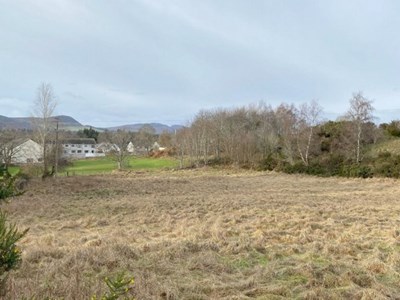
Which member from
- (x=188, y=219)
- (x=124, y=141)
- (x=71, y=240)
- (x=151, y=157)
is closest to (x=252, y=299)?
(x=71, y=240)

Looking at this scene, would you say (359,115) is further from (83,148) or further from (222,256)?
(83,148)

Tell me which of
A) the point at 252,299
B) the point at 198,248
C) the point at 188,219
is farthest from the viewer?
the point at 188,219

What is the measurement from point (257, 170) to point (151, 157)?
34.9 m

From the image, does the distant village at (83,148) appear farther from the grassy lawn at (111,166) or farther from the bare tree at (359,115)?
the bare tree at (359,115)

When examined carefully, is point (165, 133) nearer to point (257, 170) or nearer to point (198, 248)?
point (257, 170)

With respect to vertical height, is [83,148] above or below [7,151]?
below

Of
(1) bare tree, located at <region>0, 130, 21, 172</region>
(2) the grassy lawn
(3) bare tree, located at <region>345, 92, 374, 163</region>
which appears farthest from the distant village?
(3) bare tree, located at <region>345, 92, 374, 163</region>

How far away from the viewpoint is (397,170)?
105 ft

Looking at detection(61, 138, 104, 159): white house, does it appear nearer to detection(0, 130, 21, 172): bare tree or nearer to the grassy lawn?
the grassy lawn

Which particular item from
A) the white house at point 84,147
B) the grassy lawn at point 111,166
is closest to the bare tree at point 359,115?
the grassy lawn at point 111,166

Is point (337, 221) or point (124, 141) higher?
point (124, 141)

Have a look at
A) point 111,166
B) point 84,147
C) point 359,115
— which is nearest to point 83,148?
point 84,147

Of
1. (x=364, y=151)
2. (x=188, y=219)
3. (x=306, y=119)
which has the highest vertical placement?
(x=306, y=119)

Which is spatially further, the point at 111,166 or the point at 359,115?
the point at 111,166
